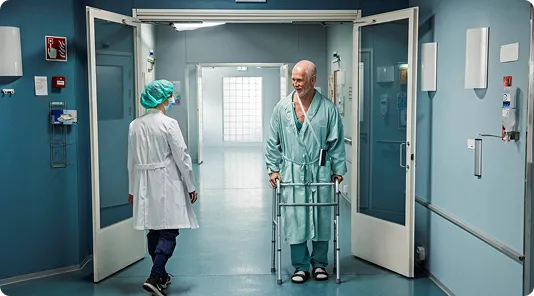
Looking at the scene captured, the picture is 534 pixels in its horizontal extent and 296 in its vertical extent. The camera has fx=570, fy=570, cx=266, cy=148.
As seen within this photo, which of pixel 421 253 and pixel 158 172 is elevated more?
pixel 158 172

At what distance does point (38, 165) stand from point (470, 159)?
3.14 meters

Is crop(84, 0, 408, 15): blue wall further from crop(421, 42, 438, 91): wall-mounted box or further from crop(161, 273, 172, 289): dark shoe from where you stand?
crop(161, 273, 172, 289): dark shoe

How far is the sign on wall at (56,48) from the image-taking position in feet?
14.3

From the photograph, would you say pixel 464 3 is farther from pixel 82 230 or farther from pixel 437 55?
pixel 82 230

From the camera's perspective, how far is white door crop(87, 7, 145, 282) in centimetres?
421

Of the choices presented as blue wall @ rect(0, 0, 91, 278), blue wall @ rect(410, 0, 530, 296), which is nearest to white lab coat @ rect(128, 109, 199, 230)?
blue wall @ rect(0, 0, 91, 278)

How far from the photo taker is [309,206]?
4281 millimetres

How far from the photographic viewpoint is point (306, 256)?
4.42 metres

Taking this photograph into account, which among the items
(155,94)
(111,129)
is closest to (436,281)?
(155,94)

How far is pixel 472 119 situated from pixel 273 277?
1.94 meters

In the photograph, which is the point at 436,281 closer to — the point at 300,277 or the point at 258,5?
the point at 300,277

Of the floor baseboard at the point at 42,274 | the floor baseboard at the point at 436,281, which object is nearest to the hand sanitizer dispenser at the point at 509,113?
the floor baseboard at the point at 436,281

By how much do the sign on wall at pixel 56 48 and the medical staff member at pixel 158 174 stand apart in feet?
2.98

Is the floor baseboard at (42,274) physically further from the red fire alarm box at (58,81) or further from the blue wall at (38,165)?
the red fire alarm box at (58,81)
